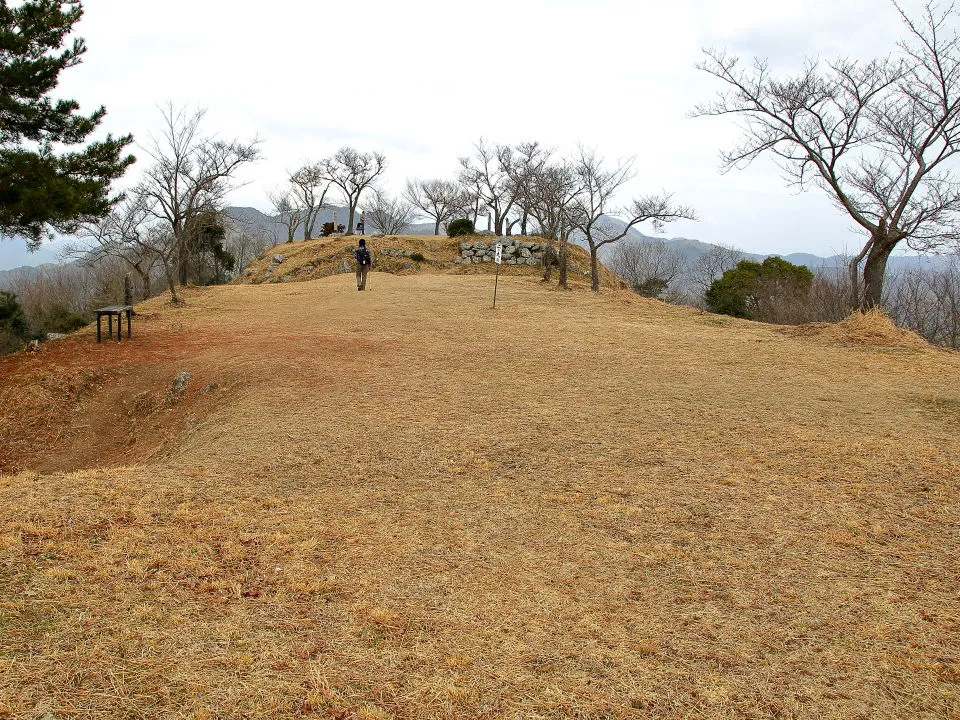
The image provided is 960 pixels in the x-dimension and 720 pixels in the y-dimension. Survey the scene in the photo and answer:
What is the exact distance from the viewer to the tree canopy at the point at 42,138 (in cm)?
980

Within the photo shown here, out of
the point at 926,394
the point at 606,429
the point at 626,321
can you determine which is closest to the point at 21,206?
the point at 606,429

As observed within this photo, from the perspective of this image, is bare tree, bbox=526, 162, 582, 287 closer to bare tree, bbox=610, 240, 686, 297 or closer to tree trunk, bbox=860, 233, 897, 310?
tree trunk, bbox=860, 233, 897, 310

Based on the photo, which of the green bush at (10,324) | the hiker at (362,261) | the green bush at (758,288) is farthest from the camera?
the green bush at (758,288)

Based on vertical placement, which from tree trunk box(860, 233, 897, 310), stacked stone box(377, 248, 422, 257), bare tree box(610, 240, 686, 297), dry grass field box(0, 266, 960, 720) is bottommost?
dry grass field box(0, 266, 960, 720)

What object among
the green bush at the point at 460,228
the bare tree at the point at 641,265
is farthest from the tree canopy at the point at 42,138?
the bare tree at the point at 641,265

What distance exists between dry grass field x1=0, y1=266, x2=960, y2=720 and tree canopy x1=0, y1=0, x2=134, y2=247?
3.10 metres

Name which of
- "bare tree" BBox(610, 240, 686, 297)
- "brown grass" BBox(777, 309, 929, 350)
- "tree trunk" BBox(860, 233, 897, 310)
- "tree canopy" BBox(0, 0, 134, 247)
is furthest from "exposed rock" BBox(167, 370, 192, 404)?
"bare tree" BBox(610, 240, 686, 297)

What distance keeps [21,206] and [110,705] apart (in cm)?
998

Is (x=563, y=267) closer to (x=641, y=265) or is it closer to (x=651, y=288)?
(x=651, y=288)

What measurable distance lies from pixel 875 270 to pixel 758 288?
68.7ft

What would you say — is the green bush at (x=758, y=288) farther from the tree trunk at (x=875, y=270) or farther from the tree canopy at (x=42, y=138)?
the tree canopy at (x=42, y=138)

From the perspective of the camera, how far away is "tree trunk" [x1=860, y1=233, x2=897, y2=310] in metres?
12.5

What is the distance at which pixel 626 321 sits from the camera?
46.5 ft

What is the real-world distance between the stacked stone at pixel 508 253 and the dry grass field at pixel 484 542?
69.3ft
